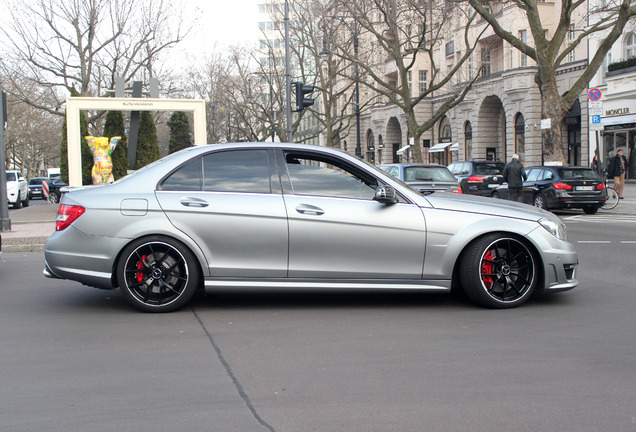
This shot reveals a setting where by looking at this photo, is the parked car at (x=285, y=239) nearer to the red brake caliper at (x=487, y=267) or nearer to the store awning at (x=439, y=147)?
the red brake caliper at (x=487, y=267)

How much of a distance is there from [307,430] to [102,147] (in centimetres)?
2048

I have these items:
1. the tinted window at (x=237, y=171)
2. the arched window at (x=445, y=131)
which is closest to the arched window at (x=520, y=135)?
the arched window at (x=445, y=131)

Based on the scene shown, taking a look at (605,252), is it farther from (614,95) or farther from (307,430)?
(614,95)

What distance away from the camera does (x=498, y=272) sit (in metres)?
6.40

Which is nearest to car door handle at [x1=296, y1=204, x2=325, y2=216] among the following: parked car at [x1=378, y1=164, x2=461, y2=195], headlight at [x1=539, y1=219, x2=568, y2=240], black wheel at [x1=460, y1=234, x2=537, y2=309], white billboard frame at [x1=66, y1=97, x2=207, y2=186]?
black wheel at [x1=460, y1=234, x2=537, y2=309]

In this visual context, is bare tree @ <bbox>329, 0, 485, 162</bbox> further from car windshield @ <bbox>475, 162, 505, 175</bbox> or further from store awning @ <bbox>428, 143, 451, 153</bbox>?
store awning @ <bbox>428, 143, 451, 153</bbox>

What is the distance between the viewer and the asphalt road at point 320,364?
12.3 ft

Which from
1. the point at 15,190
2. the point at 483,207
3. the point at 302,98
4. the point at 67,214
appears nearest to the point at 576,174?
the point at 302,98

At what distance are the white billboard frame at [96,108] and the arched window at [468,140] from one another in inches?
1243

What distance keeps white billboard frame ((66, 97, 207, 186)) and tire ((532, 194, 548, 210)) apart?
10.2 m

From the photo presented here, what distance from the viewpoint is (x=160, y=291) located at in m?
6.30

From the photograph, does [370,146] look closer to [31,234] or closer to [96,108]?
[96,108]

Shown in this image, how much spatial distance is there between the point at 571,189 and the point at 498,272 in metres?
14.9

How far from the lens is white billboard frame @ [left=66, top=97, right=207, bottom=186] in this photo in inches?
729
